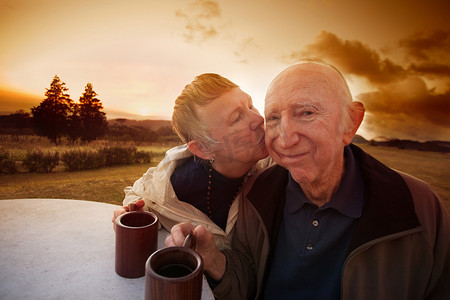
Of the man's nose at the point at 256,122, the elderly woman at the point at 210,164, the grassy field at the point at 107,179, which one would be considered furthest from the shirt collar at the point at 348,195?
the grassy field at the point at 107,179

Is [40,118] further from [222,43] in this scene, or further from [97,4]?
[222,43]

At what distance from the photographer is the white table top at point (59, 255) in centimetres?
90

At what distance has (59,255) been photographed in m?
1.12

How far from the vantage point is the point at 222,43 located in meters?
3.88

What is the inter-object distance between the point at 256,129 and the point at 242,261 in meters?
0.74

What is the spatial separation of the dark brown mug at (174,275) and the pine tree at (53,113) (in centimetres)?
353

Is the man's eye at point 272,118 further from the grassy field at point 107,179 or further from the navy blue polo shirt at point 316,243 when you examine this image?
the grassy field at point 107,179

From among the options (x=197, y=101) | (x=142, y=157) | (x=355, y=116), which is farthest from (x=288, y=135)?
(x=142, y=157)

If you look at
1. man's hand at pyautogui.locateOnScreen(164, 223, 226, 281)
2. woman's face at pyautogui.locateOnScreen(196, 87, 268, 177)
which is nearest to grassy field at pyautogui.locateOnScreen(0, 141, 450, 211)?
woman's face at pyautogui.locateOnScreen(196, 87, 268, 177)

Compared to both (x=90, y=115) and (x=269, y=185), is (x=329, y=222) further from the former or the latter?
(x=90, y=115)

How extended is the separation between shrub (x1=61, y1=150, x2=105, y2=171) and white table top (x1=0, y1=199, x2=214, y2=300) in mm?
1944

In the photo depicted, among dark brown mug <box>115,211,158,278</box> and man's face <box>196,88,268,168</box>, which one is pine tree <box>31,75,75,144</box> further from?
dark brown mug <box>115,211,158,278</box>

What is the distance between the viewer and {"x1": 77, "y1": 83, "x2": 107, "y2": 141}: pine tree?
3611 millimetres

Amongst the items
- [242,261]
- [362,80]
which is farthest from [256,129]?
[362,80]
